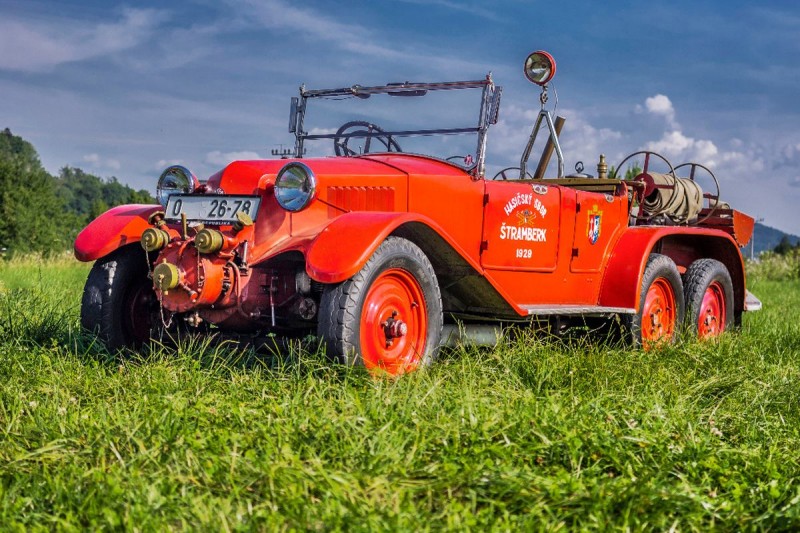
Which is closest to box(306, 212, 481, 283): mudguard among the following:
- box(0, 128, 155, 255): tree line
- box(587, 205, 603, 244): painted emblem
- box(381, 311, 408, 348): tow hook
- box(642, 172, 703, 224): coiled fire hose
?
box(381, 311, 408, 348): tow hook

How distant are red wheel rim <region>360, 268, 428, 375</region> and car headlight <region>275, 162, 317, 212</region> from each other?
0.59 m

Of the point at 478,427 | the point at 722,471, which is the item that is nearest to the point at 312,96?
the point at 478,427

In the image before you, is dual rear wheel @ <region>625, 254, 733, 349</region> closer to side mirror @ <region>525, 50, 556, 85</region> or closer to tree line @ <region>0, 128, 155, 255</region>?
side mirror @ <region>525, 50, 556, 85</region>

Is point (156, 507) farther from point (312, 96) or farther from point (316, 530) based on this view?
point (312, 96)

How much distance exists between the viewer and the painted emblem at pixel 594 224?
6.49 m

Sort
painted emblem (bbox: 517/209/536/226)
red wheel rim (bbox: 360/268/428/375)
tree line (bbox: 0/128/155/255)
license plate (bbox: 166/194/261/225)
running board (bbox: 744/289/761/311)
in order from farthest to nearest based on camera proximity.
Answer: tree line (bbox: 0/128/155/255) < running board (bbox: 744/289/761/311) < painted emblem (bbox: 517/209/536/226) < license plate (bbox: 166/194/261/225) < red wheel rim (bbox: 360/268/428/375)

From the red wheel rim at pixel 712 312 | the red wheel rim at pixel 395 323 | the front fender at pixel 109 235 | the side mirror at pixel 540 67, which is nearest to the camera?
the red wheel rim at pixel 395 323

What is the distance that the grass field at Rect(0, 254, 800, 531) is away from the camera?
8.99 feet

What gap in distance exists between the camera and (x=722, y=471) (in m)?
3.29

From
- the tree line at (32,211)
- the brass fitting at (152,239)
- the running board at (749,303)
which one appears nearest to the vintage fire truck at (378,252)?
the brass fitting at (152,239)

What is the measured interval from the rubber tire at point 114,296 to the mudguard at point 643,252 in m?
3.28

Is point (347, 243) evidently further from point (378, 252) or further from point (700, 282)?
point (700, 282)

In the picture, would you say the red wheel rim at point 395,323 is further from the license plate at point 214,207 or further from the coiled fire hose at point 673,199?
the coiled fire hose at point 673,199

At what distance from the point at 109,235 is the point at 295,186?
4.07ft
